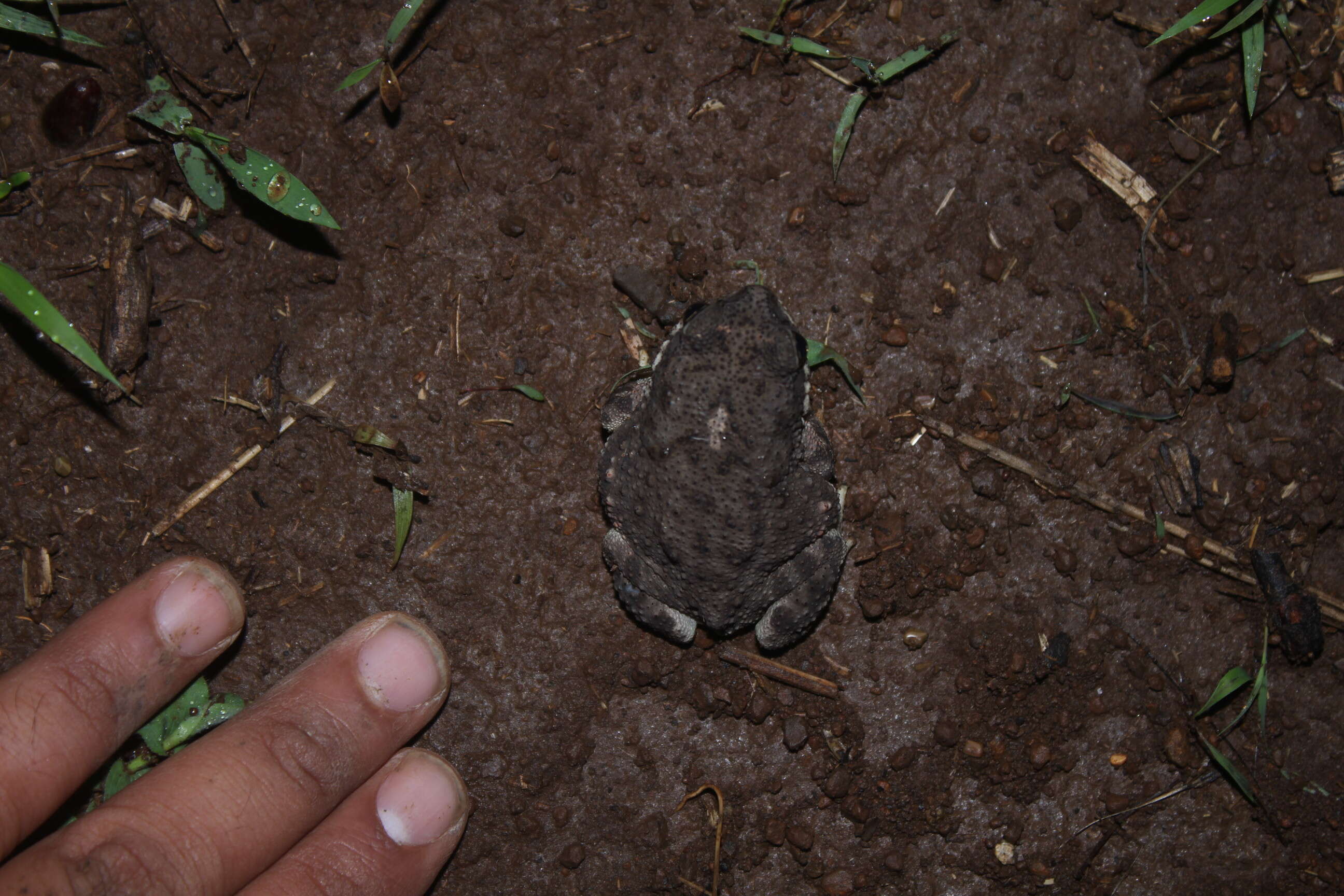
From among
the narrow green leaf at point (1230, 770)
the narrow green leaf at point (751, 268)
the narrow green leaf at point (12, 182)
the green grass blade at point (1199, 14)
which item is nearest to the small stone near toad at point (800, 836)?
the narrow green leaf at point (1230, 770)

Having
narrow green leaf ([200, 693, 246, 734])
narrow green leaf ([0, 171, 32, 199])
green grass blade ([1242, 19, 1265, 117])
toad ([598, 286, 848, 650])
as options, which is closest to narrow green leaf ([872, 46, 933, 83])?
toad ([598, 286, 848, 650])

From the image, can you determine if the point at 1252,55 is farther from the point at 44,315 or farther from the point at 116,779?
the point at 116,779

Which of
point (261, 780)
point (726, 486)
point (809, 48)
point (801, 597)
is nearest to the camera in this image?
point (726, 486)

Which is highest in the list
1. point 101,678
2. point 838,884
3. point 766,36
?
point 766,36

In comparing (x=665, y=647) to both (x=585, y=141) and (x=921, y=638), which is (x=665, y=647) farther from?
(x=585, y=141)

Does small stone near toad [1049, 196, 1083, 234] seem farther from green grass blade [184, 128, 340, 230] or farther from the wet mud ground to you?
green grass blade [184, 128, 340, 230]

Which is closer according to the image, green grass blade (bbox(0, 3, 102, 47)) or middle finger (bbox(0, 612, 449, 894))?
middle finger (bbox(0, 612, 449, 894))

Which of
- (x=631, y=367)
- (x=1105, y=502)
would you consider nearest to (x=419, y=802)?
(x=631, y=367)
